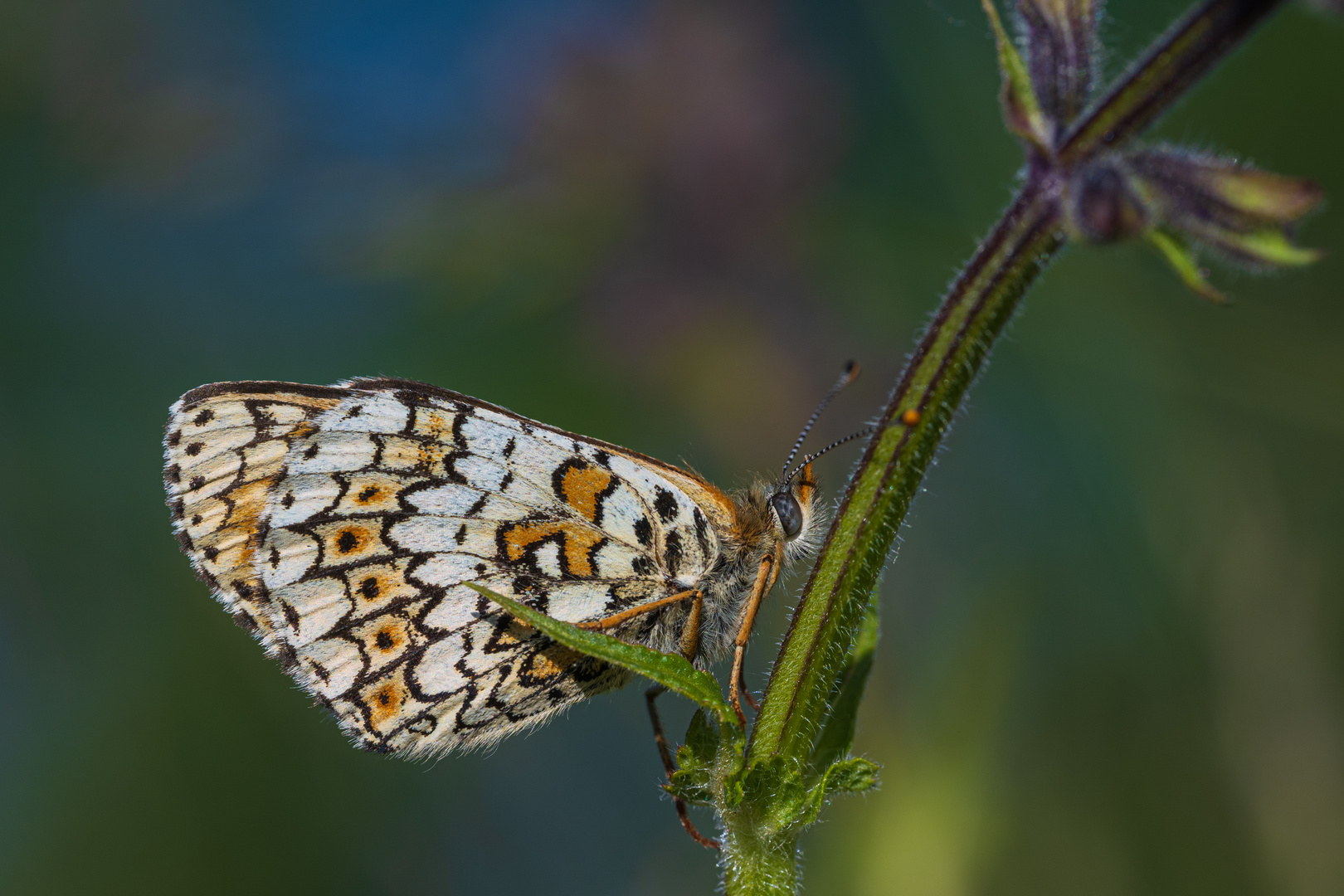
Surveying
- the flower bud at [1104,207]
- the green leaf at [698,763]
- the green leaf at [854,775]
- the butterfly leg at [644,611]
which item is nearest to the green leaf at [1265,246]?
the flower bud at [1104,207]

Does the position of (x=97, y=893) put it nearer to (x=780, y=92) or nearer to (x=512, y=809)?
(x=512, y=809)

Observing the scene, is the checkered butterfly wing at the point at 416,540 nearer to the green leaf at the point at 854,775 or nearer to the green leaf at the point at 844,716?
the green leaf at the point at 844,716

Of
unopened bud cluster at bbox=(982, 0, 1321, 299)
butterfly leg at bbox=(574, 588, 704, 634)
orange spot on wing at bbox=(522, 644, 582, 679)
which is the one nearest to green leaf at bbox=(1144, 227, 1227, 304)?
unopened bud cluster at bbox=(982, 0, 1321, 299)

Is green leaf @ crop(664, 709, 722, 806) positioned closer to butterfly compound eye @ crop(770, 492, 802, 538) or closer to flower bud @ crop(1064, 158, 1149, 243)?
butterfly compound eye @ crop(770, 492, 802, 538)

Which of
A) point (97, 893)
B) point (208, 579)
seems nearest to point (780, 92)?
point (208, 579)

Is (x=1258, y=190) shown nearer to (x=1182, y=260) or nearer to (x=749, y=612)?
(x=1182, y=260)

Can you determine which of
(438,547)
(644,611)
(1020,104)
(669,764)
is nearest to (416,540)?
(438,547)
